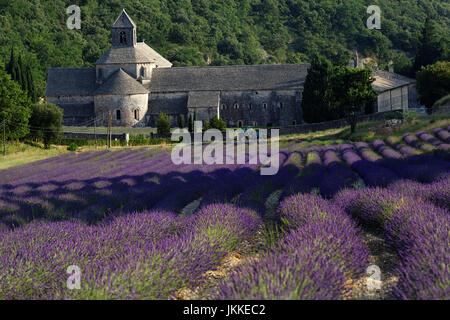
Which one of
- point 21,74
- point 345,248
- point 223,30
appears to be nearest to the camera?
point 345,248

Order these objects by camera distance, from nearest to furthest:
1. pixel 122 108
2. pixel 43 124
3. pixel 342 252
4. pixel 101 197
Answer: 1. pixel 342 252
2. pixel 101 197
3. pixel 43 124
4. pixel 122 108

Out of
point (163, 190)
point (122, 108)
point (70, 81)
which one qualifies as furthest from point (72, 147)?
point (163, 190)

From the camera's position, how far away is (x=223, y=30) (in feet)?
413

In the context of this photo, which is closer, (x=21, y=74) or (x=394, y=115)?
(x=394, y=115)

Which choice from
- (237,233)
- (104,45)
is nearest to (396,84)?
(237,233)

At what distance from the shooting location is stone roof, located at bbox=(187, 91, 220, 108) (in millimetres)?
53906

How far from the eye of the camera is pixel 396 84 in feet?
177

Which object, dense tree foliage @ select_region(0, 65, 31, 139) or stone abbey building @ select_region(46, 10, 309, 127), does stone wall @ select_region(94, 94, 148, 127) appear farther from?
dense tree foliage @ select_region(0, 65, 31, 139)

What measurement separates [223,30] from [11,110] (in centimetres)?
9721

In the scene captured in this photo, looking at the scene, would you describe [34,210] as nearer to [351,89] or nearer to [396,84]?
[351,89]

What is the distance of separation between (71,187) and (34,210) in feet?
10.1

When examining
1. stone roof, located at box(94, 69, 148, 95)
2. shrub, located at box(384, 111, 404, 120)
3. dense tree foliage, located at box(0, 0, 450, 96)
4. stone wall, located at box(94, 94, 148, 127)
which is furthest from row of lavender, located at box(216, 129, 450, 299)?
dense tree foliage, located at box(0, 0, 450, 96)

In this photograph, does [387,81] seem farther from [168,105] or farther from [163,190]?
[163,190]
